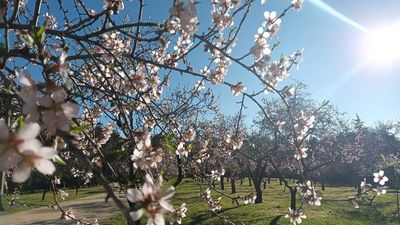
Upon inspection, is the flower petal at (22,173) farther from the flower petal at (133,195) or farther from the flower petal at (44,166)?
the flower petal at (133,195)

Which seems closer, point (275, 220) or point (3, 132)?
point (3, 132)

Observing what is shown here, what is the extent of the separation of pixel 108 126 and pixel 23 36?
13.3 feet

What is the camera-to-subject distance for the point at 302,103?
29.2 m

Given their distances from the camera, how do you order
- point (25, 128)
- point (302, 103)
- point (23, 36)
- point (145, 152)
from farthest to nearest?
point (302, 103) → point (145, 152) → point (23, 36) → point (25, 128)

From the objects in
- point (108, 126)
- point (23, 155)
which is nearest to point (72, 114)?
point (23, 155)

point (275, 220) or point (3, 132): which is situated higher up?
point (3, 132)

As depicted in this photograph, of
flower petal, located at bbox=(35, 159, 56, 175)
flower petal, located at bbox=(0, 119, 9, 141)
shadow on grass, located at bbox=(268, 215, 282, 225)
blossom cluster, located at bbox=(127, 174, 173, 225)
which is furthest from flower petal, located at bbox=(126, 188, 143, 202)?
shadow on grass, located at bbox=(268, 215, 282, 225)

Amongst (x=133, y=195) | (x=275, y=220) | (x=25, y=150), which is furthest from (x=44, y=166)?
(x=275, y=220)

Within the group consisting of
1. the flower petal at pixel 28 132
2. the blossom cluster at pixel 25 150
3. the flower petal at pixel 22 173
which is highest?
the flower petal at pixel 28 132

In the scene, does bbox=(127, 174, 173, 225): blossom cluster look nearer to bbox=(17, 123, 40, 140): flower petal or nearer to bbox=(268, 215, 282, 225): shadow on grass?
bbox=(17, 123, 40, 140): flower petal

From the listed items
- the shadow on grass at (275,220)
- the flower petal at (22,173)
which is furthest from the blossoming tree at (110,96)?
the shadow on grass at (275,220)

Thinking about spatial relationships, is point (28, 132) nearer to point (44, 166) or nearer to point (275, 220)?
point (44, 166)

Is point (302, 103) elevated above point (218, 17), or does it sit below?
above

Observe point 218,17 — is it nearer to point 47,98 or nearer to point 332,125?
point 47,98
